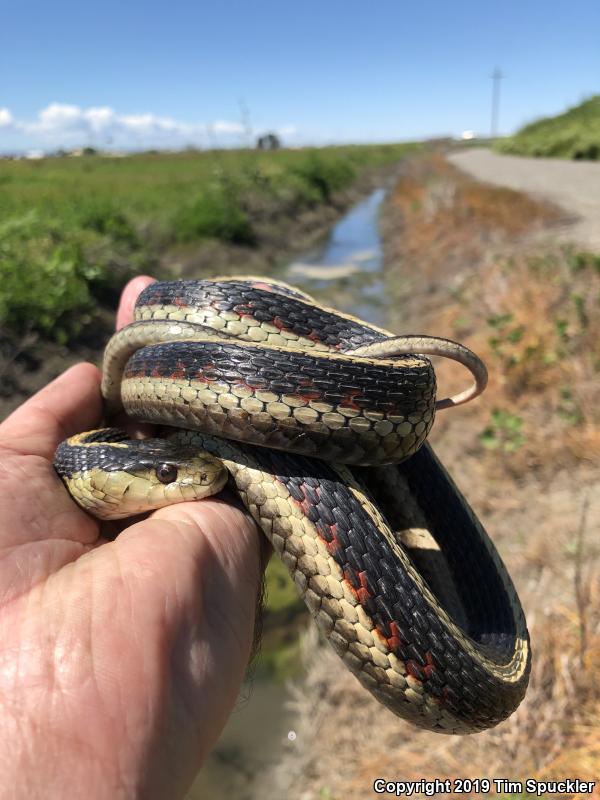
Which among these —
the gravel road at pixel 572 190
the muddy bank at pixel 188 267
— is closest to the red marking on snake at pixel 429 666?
the muddy bank at pixel 188 267

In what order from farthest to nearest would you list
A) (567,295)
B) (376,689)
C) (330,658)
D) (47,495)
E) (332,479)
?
(567,295)
(330,658)
(47,495)
(332,479)
(376,689)

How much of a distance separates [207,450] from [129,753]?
1009 mm

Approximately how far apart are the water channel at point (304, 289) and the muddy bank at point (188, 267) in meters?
0.66

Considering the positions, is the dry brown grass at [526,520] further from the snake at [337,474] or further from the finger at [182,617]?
the finger at [182,617]

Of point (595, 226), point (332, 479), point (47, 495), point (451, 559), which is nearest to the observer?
point (332, 479)

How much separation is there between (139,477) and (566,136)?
3462 cm

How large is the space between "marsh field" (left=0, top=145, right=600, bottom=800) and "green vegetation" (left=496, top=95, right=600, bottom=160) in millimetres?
17621

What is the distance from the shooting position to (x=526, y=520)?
12.9ft

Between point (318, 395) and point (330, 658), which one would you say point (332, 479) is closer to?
point (318, 395)

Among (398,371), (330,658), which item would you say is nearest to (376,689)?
(398,371)

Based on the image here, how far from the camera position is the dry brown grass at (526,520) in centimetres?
255

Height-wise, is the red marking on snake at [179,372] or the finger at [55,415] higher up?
the red marking on snake at [179,372]

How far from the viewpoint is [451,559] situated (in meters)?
2.08
